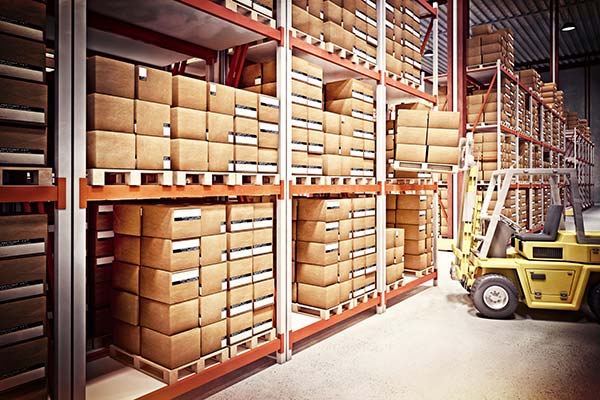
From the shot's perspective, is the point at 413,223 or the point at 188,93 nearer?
the point at 188,93

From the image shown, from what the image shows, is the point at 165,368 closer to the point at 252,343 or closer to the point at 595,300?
the point at 252,343

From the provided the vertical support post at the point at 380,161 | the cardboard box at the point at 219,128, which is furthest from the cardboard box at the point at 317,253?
the cardboard box at the point at 219,128

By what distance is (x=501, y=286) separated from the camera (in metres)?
6.03

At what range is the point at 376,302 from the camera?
6.19m

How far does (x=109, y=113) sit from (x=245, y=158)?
133 cm

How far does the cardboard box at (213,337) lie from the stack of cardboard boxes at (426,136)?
3.77m

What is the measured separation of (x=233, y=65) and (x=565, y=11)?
20.1m

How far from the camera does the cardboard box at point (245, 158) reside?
4.09 metres

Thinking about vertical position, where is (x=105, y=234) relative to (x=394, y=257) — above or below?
above

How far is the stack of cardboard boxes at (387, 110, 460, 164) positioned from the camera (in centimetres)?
650

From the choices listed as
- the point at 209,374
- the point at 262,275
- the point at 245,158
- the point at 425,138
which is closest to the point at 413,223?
the point at 425,138

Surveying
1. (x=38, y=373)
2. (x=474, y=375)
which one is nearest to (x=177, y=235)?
(x=38, y=373)

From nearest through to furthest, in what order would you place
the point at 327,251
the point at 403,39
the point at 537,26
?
the point at 327,251 → the point at 403,39 → the point at 537,26

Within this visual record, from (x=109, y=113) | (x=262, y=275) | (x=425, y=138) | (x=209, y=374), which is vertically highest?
(x=425, y=138)
